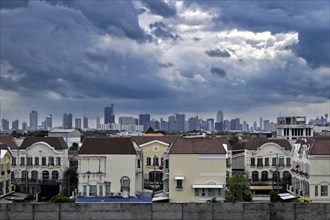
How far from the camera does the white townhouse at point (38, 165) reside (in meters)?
47.8

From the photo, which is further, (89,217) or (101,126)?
(101,126)

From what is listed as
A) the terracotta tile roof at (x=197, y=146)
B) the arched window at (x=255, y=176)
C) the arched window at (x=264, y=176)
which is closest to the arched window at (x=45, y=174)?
the terracotta tile roof at (x=197, y=146)

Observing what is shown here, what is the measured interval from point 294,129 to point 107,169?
34529 mm

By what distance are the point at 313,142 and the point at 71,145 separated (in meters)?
41.3

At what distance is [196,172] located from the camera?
34625mm

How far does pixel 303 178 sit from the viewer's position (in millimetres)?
38656

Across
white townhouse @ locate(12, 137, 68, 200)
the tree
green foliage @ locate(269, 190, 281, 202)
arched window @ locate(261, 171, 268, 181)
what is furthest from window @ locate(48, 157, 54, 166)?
green foliage @ locate(269, 190, 281, 202)

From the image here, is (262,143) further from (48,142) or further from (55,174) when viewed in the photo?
(48,142)

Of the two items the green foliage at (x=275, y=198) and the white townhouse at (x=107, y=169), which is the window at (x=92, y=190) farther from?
the green foliage at (x=275, y=198)

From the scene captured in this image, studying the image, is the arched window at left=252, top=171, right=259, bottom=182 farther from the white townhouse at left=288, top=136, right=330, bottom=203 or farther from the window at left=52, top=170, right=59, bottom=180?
the window at left=52, top=170, right=59, bottom=180

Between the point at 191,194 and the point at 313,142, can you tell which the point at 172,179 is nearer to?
the point at 191,194

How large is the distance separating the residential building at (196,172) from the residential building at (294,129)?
102 ft

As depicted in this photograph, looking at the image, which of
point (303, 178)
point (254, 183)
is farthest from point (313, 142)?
point (254, 183)

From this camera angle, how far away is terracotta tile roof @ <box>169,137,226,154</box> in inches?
1367
